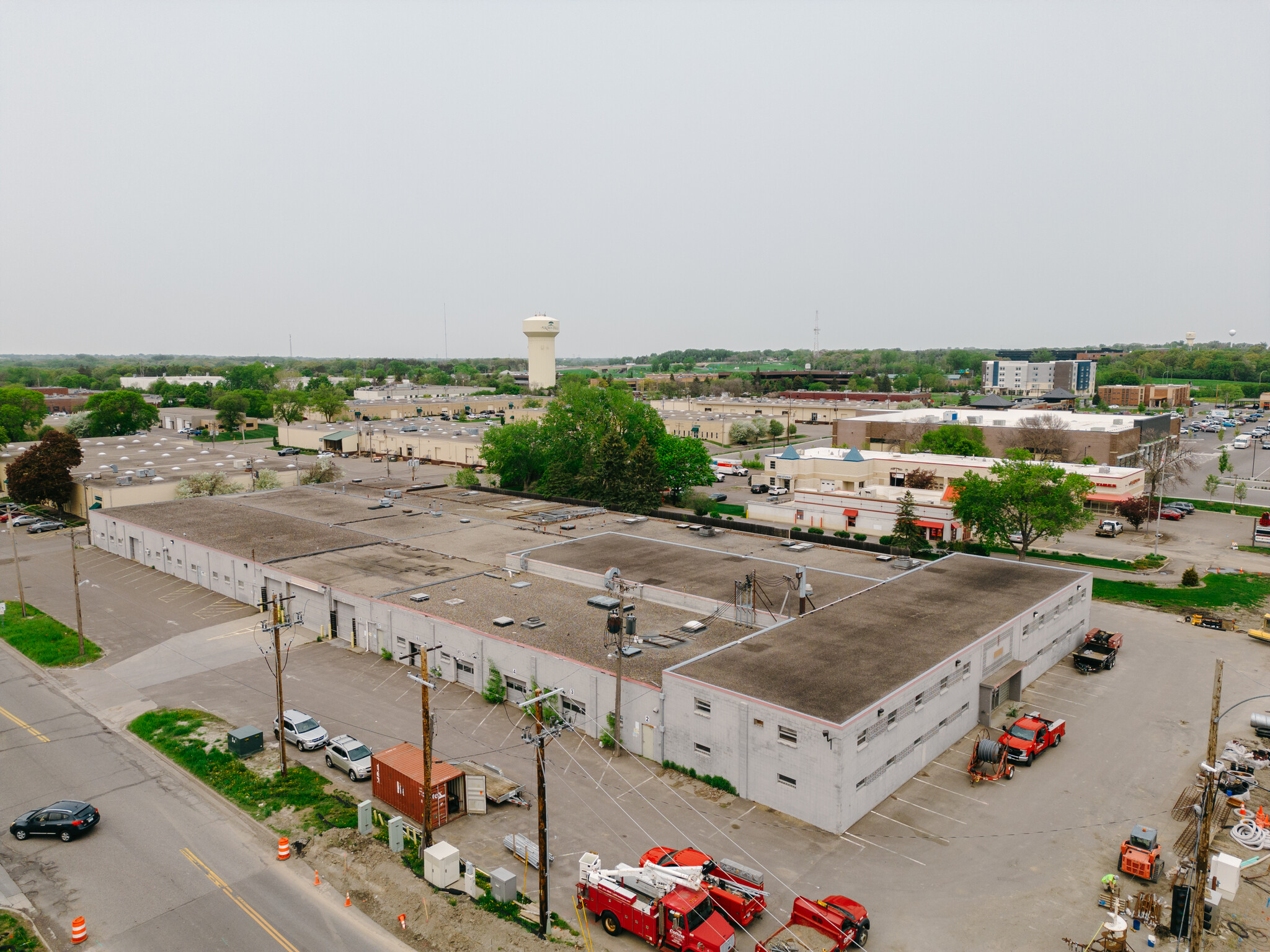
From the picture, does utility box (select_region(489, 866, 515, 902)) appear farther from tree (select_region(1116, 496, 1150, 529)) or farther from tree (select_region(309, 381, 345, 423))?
tree (select_region(309, 381, 345, 423))

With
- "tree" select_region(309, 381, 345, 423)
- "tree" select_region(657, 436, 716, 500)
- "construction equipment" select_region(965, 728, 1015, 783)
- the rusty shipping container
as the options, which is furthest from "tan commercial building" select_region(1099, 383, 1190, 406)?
the rusty shipping container

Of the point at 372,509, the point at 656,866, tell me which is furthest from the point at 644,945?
the point at 372,509

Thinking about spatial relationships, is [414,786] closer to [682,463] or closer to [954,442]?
[682,463]

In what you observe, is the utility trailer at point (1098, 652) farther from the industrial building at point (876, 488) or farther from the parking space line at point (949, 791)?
the industrial building at point (876, 488)

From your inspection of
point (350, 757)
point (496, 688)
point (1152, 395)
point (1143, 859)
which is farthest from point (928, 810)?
point (1152, 395)

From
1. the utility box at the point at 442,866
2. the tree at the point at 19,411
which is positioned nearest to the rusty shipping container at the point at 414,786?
the utility box at the point at 442,866

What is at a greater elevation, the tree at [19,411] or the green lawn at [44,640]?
the tree at [19,411]
